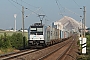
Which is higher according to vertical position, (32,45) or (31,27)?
(31,27)

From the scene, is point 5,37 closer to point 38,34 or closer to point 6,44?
point 6,44

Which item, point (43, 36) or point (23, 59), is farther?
point (43, 36)

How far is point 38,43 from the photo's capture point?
118 ft

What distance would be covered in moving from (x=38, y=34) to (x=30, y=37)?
45.4 inches

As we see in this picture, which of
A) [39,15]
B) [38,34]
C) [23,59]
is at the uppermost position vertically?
[39,15]

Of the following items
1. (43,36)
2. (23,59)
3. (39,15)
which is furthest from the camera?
(39,15)

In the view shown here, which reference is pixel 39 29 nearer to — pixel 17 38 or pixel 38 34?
pixel 38 34

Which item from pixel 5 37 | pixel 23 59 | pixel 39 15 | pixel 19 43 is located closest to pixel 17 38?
pixel 19 43

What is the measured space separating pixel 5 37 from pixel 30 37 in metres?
4.04

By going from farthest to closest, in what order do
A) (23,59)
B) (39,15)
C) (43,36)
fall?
1. (39,15)
2. (43,36)
3. (23,59)

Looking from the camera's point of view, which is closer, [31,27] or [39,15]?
[31,27]

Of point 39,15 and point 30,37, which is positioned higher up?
point 39,15

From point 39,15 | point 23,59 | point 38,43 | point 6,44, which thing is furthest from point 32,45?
point 23,59

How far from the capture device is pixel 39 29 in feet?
119
